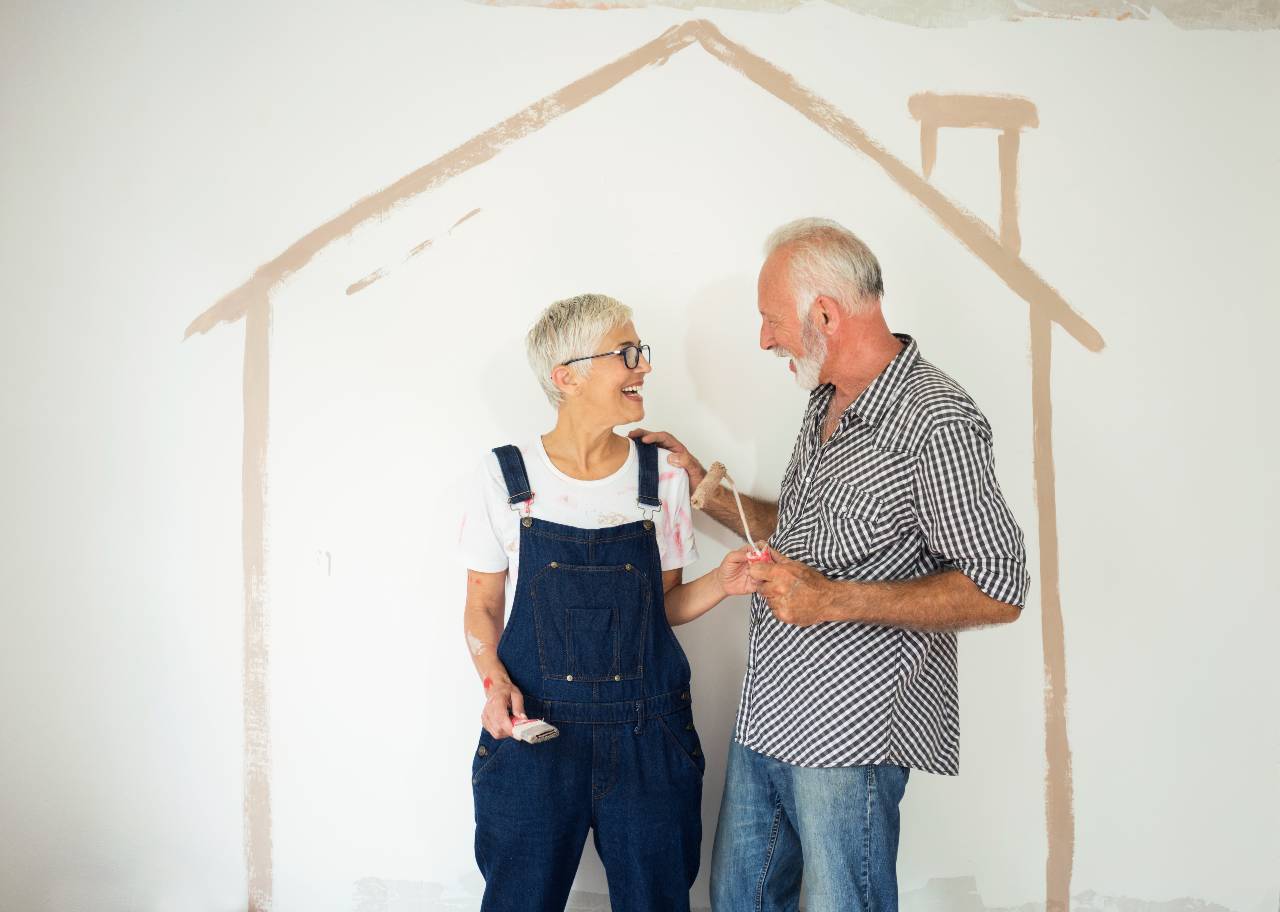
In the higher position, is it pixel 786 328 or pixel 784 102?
pixel 784 102

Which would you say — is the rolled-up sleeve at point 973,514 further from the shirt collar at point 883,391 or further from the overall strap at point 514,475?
the overall strap at point 514,475

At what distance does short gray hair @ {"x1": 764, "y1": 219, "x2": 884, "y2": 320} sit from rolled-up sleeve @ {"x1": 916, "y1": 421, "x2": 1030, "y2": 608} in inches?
11.4

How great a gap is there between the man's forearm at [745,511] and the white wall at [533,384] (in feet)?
0.36

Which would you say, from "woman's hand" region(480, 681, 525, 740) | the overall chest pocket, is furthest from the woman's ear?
"woman's hand" region(480, 681, 525, 740)

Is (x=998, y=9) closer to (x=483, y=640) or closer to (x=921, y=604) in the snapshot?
(x=921, y=604)

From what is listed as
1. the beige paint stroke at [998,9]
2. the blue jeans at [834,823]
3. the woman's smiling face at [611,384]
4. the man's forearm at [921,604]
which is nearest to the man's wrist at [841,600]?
the man's forearm at [921,604]

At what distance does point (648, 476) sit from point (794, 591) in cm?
43

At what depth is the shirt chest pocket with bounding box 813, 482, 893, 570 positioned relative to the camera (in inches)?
61.9

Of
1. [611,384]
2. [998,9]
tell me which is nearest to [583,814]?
[611,384]

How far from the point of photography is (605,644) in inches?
68.6

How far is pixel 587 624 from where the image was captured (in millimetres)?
1742

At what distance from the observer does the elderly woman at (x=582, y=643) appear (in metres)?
1.68

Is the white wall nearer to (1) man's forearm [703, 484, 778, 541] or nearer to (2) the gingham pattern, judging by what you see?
(1) man's forearm [703, 484, 778, 541]

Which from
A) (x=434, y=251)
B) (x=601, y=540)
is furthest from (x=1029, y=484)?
(x=434, y=251)
